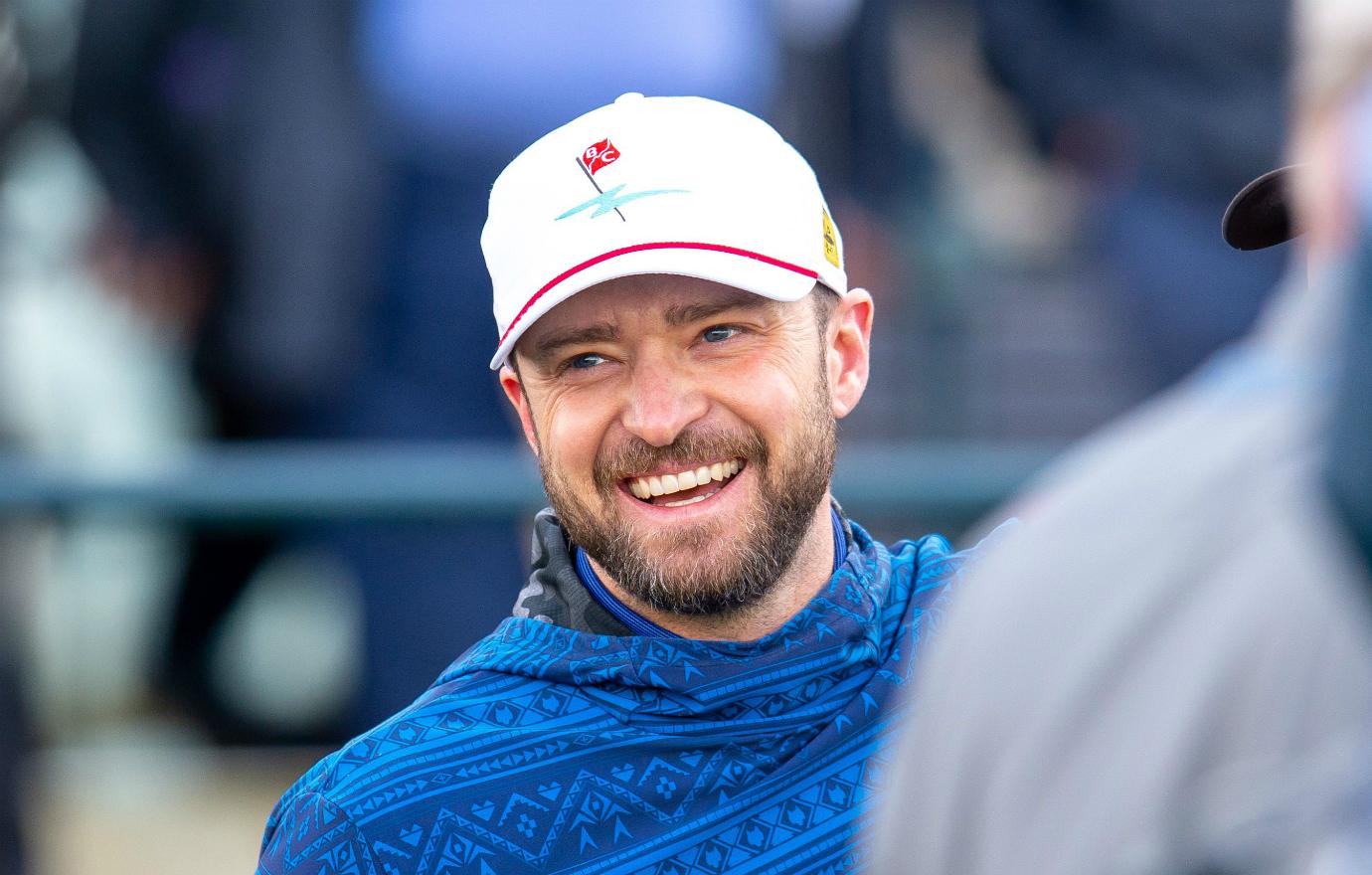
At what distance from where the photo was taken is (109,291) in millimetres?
4902

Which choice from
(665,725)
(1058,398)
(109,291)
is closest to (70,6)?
(109,291)

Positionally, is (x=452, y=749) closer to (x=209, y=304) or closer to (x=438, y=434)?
(x=438, y=434)

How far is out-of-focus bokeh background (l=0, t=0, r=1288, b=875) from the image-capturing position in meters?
4.32

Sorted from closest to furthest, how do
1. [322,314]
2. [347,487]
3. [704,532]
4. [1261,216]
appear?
[1261,216], [704,532], [347,487], [322,314]

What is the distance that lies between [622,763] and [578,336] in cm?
50

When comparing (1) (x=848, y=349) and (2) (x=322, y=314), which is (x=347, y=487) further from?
(1) (x=848, y=349)

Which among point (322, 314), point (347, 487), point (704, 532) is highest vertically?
point (322, 314)

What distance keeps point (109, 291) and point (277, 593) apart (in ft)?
2.90

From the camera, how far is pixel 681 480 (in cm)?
230

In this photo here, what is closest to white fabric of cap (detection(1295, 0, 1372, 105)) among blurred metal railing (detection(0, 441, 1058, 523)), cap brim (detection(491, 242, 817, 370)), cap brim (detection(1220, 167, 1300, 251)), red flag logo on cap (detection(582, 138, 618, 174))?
cap brim (detection(1220, 167, 1300, 251))

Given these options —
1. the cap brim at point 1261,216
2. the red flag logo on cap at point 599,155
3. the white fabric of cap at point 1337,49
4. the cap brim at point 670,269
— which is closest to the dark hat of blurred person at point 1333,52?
the white fabric of cap at point 1337,49

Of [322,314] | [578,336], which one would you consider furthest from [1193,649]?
[322,314]

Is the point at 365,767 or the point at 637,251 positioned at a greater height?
the point at 637,251

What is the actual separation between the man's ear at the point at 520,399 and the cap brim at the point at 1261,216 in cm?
91
